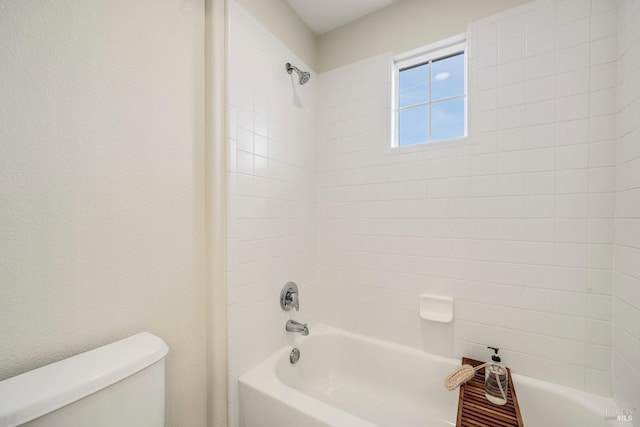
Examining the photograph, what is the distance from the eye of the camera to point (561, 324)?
126cm

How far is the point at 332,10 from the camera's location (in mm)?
1725

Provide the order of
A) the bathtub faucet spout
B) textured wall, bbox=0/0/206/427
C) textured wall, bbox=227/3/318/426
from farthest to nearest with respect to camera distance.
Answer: the bathtub faucet spout, textured wall, bbox=227/3/318/426, textured wall, bbox=0/0/206/427

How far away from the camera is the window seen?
5.13 feet

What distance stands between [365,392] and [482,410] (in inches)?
30.5

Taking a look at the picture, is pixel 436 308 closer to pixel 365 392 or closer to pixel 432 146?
pixel 365 392

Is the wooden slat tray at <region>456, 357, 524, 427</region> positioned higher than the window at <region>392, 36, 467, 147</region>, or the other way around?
the window at <region>392, 36, 467, 147</region>

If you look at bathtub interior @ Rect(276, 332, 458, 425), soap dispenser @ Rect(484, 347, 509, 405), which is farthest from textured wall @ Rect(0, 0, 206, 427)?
soap dispenser @ Rect(484, 347, 509, 405)

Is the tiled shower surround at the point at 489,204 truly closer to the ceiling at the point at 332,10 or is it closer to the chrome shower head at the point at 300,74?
the chrome shower head at the point at 300,74

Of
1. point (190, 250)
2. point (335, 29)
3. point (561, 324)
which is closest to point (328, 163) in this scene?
point (335, 29)

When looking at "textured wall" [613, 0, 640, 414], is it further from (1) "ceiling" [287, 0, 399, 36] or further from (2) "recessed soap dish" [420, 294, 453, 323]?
(1) "ceiling" [287, 0, 399, 36]

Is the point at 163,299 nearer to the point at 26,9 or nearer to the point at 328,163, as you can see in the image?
the point at 26,9

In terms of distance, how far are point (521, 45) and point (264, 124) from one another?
1430 mm

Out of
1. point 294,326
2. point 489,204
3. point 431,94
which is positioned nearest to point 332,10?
point 431,94

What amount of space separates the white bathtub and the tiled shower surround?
0.08 meters
